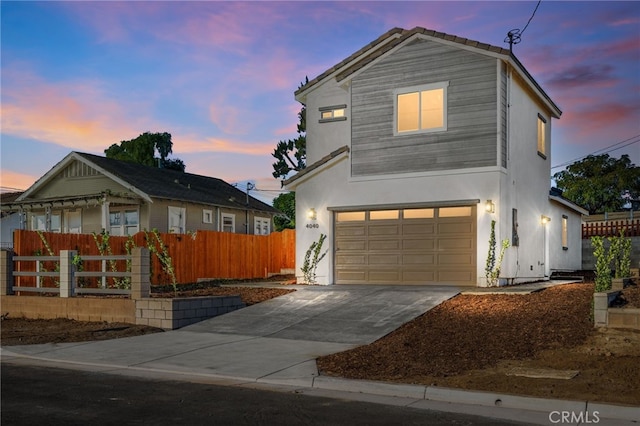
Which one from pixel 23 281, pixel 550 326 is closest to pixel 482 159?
pixel 550 326

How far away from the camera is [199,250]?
24469 mm

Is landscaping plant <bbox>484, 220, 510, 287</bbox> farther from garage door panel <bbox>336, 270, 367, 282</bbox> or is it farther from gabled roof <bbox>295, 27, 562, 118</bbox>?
gabled roof <bbox>295, 27, 562, 118</bbox>

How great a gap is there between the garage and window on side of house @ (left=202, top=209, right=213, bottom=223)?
13457mm

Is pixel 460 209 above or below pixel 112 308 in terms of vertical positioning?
above

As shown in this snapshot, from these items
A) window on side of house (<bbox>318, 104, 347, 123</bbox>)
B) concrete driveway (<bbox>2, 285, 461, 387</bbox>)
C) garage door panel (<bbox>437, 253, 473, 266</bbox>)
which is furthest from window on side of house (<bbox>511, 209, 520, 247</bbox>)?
window on side of house (<bbox>318, 104, 347, 123</bbox>)

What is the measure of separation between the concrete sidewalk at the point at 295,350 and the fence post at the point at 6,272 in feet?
20.3

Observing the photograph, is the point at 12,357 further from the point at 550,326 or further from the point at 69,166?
the point at 69,166

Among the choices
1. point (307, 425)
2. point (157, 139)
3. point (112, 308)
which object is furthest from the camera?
point (157, 139)

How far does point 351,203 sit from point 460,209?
336cm

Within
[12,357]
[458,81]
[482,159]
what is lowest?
[12,357]

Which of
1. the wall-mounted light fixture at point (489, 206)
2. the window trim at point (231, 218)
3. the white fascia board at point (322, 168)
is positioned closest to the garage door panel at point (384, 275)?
the wall-mounted light fixture at point (489, 206)

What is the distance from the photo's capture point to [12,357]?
36.0 feet

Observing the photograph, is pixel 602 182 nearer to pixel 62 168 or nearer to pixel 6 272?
pixel 62 168

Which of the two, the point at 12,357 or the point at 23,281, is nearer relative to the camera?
the point at 12,357
